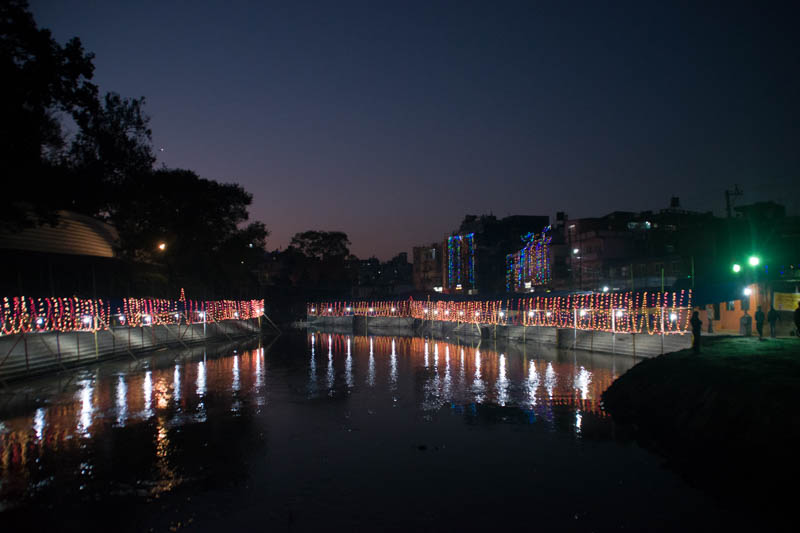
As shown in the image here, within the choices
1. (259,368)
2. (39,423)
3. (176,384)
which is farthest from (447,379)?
(39,423)

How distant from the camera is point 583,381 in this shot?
910 inches

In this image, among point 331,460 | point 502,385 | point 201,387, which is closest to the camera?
point 331,460

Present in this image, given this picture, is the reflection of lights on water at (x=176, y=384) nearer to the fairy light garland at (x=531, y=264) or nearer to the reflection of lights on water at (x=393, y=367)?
the reflection of lights on water at (x=393, y=367)

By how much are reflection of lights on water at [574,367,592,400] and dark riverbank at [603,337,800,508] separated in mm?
1302

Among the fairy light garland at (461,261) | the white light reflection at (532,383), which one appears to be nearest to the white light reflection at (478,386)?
the white light reflection at (532,383)

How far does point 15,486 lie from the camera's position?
1073 cm

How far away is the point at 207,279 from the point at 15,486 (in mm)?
52832

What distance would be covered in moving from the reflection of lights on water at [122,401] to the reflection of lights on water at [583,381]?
50.8 feet

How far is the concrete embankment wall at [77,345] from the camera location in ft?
82.8

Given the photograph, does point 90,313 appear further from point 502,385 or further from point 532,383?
point 532,383

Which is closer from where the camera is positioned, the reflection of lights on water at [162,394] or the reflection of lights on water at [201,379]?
the reflection of lights on water at [162,394]

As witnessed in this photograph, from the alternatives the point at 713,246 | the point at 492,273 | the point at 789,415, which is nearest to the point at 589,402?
the point at 789,415

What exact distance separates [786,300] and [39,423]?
32.4 m

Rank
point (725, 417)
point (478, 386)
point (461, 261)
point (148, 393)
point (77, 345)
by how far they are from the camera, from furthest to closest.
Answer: point (461, 261), point (77, 345), point (478, 386), point (148, 393), point (725, 417)
